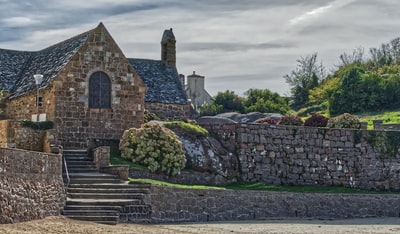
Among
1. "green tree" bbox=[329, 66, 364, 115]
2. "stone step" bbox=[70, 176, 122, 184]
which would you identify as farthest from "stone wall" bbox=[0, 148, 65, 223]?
"green tree" bbox=[329, 66, 364, 115]

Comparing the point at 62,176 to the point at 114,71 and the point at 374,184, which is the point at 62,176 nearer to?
the point at 114,71

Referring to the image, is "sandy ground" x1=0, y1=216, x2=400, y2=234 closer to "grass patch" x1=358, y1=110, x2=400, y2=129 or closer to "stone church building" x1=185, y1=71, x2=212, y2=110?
"grass patch" x1=358, y1=110, x2=400, y2=129

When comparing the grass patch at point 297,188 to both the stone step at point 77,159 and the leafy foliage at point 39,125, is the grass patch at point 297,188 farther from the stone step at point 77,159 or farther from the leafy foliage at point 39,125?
the leafy foliage at point 39,125

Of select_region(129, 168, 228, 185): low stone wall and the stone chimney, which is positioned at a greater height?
the stone chimney

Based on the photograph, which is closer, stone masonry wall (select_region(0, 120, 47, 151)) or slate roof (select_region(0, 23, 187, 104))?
stone masonry wall (select_region(0, 120, 47, 151))

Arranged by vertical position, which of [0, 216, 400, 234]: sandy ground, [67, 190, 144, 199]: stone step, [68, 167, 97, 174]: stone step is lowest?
[0, 216, 400, 234]: sandy ground

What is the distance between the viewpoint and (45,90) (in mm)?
33562

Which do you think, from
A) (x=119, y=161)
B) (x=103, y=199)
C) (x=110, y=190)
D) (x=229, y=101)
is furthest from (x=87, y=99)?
(x=229, y=101)

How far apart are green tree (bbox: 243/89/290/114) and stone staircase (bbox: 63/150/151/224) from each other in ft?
114

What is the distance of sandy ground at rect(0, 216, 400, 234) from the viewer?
66.3ft

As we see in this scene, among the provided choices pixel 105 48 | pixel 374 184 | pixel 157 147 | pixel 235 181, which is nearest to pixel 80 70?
pixel 105 48

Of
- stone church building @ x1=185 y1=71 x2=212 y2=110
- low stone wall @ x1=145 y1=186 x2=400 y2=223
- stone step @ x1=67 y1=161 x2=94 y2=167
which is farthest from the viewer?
stone church building @ x1=185 y1=71 x2=212 y2=110

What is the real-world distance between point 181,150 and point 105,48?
22.8 feet

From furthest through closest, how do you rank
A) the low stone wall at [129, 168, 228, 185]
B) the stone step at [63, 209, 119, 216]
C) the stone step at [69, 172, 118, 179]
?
the low stone wall at [129, 168, 228, 185]
the stone step at [69, 172, 118, 179]
the stone step at [63, 209, 119, 216]
